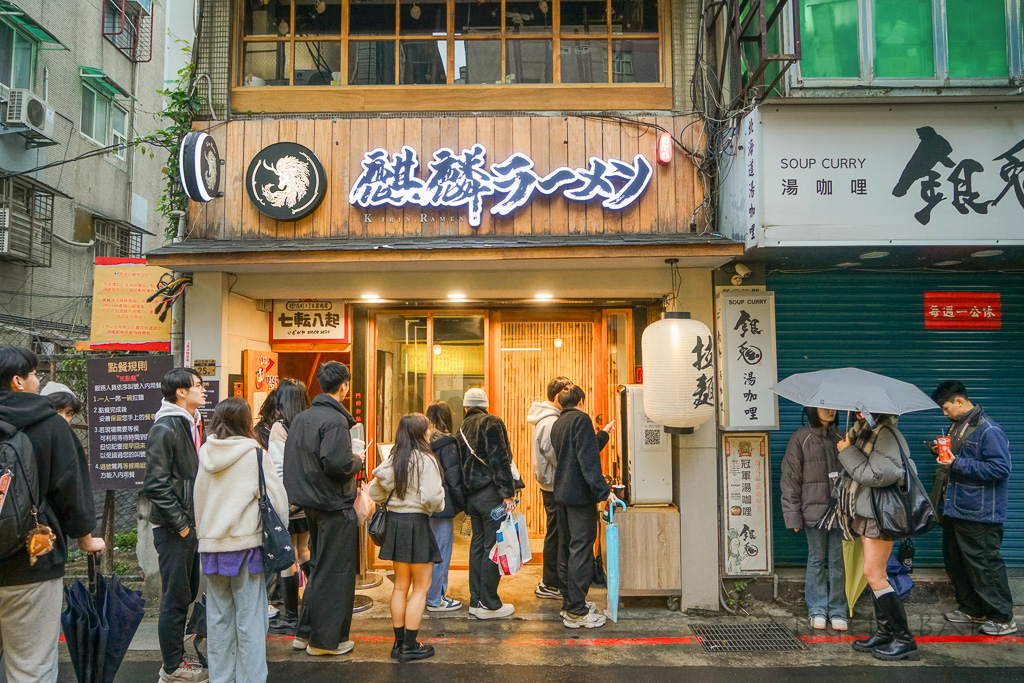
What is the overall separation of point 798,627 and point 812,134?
482cm

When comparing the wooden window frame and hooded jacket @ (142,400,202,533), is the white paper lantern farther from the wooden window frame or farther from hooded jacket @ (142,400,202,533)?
hooded jacket @ (142,400,202,533)

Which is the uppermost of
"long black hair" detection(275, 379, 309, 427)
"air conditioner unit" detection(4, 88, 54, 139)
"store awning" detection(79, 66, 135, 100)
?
"store awning" detection(79, 66, 135, 100)

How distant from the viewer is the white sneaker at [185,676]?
16.4 feet

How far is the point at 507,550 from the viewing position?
6.33m

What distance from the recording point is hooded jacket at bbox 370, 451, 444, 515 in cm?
531

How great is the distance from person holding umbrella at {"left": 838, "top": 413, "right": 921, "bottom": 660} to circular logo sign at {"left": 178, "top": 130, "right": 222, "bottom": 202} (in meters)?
6.75

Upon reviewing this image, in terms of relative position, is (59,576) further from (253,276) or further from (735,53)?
(735,53)

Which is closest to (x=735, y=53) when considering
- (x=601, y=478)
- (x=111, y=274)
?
(x=601, y=478)

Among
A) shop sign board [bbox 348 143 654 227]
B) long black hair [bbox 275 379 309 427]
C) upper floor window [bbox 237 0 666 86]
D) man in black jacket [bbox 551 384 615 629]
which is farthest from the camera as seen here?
upper floor window [bbox 237 0 666 86]

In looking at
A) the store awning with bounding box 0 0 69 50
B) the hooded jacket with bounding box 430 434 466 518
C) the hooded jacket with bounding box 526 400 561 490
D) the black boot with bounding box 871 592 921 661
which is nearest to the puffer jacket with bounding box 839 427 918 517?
the black boot with bounding box 871 592 921 661

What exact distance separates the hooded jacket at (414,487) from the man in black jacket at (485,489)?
109cm

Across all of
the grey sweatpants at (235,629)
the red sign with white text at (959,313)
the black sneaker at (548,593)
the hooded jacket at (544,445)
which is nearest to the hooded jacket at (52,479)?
the grey sweatpants at (235,629)

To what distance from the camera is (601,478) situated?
6121 mm

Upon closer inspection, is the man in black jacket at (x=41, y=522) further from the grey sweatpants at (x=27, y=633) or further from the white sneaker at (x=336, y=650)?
the white sneaker at (x=336, y=650)
